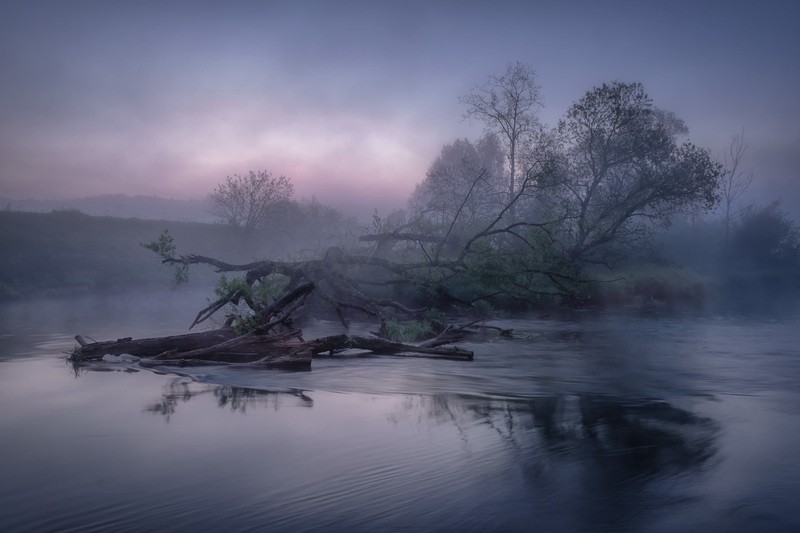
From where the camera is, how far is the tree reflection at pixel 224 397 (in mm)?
9613

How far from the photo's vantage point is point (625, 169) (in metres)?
37.7

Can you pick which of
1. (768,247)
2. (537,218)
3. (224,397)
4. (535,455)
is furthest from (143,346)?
(768,247)

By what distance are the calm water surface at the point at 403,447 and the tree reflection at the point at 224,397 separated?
0.06m

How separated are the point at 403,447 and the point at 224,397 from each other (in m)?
3.92

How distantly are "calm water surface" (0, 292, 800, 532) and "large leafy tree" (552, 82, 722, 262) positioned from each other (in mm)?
22215

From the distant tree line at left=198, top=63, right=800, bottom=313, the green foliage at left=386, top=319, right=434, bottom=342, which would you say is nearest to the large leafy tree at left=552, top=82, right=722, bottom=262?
the distant tree line at left=198, top=63, right=800, bottom=313

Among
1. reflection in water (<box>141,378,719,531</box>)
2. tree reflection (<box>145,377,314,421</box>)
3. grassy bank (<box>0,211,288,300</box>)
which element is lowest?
reflection in water (<box>141,378,719,531</box>)

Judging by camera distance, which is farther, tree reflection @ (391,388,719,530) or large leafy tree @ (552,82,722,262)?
large leafy tree @ (552,82,722,262)

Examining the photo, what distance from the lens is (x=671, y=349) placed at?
1817 centimetres

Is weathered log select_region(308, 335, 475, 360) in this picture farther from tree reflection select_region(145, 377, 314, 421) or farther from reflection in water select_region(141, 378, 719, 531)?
reflection in water select_region(141, 378, 719, 531)

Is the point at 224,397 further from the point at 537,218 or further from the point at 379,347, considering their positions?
the point at 537,218

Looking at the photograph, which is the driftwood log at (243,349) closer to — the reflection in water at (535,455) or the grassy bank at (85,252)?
the reflection in water at (535,455)

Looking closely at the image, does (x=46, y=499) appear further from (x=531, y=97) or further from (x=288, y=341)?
(x=531, y=97)

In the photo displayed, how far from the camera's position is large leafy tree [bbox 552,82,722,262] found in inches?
1371
